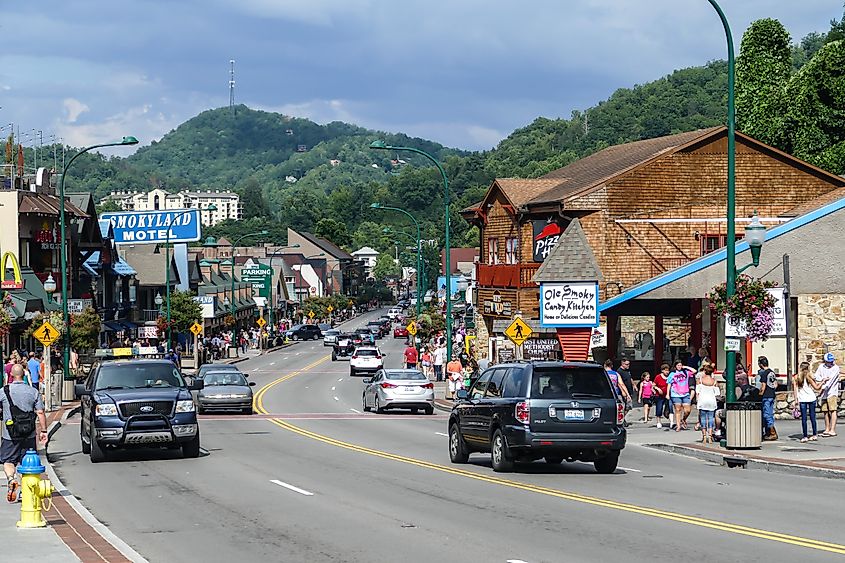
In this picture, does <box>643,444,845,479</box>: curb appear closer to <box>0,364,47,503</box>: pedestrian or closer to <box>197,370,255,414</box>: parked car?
<box>0,364,47,503</box>: pedestrian

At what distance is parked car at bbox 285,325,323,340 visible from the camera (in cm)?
12656

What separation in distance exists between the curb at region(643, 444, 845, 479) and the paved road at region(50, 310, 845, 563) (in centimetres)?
44

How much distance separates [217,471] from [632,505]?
8.27 metres

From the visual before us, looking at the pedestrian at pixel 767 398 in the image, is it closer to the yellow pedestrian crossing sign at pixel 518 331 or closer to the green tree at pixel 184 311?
the yellow pedestrian crossing sign at pixel 518 331

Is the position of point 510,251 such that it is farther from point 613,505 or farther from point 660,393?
point 613,505

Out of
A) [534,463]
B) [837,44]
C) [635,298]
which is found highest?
[837,44]

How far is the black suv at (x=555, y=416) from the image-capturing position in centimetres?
2064

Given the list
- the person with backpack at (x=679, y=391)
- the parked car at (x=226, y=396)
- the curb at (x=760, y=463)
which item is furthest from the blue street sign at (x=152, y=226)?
the curb at (x=760, y=463)

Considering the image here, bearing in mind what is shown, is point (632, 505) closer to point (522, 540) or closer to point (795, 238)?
point (522, 540)

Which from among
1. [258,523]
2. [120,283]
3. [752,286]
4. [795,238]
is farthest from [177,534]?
[120,283]

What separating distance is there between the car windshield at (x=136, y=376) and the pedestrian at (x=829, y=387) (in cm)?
1339

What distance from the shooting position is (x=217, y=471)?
22.2 metres

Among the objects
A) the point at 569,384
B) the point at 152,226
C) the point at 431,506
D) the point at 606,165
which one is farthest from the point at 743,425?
the point at 152,226

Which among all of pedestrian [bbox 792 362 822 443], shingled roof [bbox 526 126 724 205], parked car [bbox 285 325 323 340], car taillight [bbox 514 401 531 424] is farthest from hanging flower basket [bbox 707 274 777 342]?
parked car [bbox 285 325 323 340]
